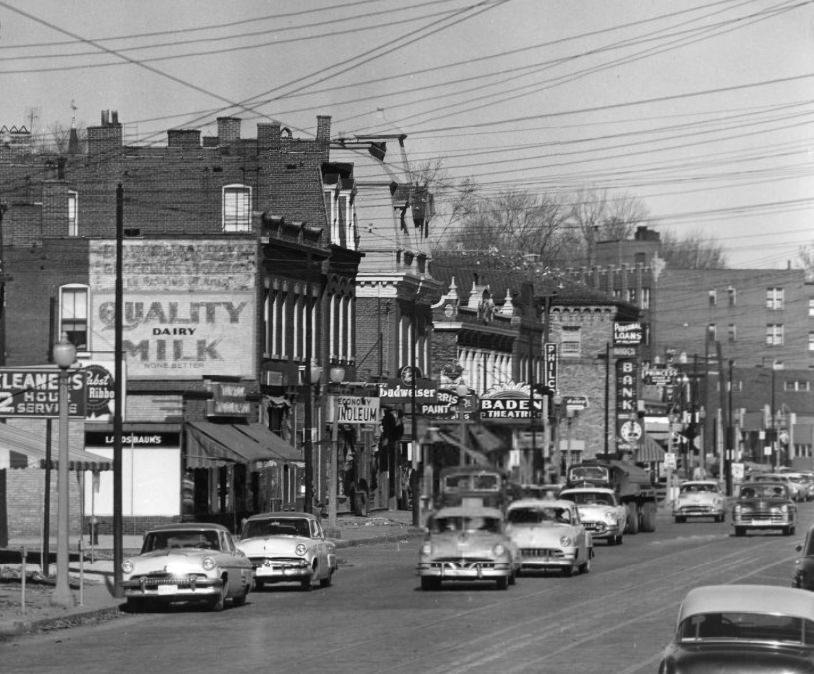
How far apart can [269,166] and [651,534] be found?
66.7 ft

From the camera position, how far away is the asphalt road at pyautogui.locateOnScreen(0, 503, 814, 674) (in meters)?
21.6

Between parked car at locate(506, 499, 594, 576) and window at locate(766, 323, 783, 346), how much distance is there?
12168cm

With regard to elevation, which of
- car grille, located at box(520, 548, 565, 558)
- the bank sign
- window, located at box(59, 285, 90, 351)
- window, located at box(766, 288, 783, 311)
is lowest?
car grille, located at box(520, 548, 565, 558)

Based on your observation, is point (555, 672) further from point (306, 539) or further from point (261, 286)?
point (261, 286)

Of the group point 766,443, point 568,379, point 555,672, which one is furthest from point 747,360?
point 555,672

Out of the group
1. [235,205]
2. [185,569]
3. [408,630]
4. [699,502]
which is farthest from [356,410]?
[408,630]

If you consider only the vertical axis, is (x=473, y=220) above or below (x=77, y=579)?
above

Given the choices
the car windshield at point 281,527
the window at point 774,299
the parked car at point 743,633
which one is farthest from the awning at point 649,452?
the parked car at point 743,633

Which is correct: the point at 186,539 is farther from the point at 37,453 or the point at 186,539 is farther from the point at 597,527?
the point at 597,527

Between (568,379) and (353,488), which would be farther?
(568,379)

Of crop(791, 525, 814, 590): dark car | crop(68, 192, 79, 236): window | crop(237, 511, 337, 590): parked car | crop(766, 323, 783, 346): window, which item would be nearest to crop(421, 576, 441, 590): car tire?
crop(237, 511, 337, 590): parked car

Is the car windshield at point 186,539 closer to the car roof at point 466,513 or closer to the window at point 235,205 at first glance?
the car roof at point 466,513

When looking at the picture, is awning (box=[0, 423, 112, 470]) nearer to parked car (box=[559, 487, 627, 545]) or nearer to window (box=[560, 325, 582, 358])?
parked car (box=[559, 487, 627, 545])

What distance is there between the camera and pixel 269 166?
70.5 m
